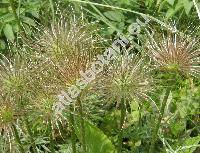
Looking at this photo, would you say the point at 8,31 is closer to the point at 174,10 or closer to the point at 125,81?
the point at 174,10

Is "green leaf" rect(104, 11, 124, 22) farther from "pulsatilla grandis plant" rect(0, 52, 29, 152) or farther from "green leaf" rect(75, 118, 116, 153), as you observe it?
"pulsatilla grandis plant" rect(0, 52, 29, 152)

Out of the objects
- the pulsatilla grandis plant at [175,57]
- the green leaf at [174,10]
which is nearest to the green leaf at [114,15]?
the green leaf at [174,10]

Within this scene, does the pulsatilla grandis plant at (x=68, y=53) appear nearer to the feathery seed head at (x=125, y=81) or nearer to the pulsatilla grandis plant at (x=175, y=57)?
the feathery seed head at (x=125, y=81)

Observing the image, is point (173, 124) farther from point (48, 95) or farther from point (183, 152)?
point (48, 95)

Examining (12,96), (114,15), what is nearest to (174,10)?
(114,15)

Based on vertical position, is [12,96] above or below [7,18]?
below

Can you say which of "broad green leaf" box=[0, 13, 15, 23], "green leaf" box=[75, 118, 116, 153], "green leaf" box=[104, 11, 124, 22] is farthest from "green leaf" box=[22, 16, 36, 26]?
"green leaf" box=[75, 118, 116, 153]

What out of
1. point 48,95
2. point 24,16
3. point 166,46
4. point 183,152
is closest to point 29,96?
point 48,95
